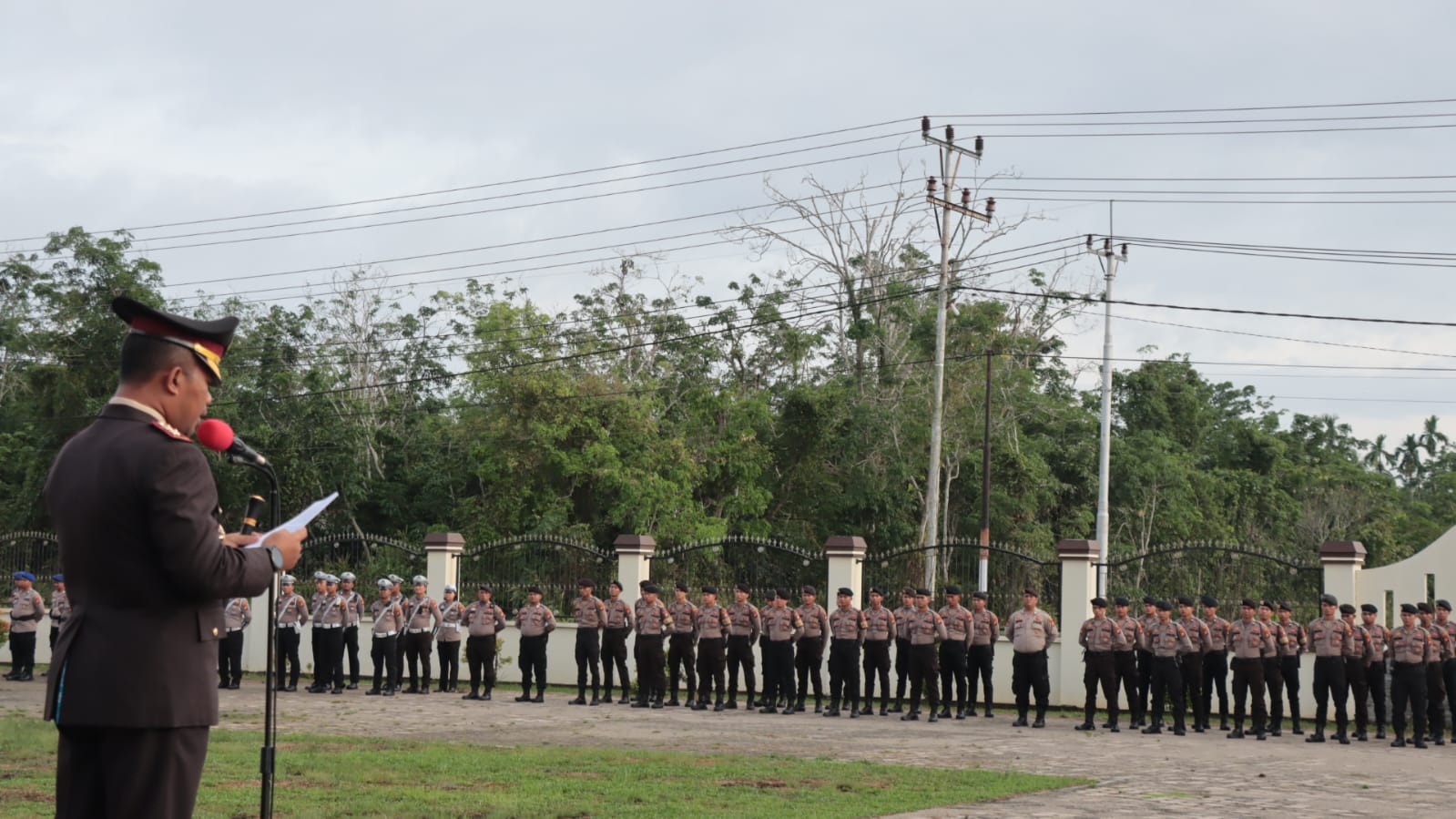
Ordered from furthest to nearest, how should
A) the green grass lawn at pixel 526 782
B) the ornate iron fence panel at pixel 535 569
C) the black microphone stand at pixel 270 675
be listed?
the ornate iron fence panel at pixel 535 569 < the green grass lawn at pixel 526 782 < the black microphone stand at pixel 270 675

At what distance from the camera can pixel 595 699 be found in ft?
64.8

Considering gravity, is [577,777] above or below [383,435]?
below

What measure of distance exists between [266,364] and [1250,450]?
1216 inches

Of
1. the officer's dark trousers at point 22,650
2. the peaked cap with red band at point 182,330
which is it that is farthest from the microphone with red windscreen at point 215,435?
the officer's dark trousers at point 22,650

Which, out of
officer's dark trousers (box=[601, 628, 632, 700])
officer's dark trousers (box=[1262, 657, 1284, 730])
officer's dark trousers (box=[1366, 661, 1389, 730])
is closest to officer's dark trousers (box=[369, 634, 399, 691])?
officer's dark trousers (box=[601, 628, 632, 700])

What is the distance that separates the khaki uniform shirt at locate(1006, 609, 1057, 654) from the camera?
1766 cm

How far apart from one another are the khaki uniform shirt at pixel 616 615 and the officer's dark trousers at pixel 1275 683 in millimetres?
7969

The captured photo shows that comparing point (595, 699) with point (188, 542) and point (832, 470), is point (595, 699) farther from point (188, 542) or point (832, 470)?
point (832, 470)

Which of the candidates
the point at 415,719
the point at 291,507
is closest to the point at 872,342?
the point at 291,507

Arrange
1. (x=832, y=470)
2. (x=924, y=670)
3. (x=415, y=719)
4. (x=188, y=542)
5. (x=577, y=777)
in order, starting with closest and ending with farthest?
1. (x=188, y=542)
2. (x=577, y=777)
3. (x=415, y=719)
4. (x=924, y=670)
5. (x=832, y=470)

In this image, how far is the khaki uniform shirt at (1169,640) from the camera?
1703 cm

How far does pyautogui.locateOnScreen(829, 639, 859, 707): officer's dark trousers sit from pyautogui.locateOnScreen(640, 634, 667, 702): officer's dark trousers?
2.29 meters

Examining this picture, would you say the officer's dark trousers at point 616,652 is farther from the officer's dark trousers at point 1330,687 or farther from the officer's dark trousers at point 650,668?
the officer's dark trousers at point 1330,687

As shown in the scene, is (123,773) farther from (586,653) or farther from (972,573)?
(972,573)
